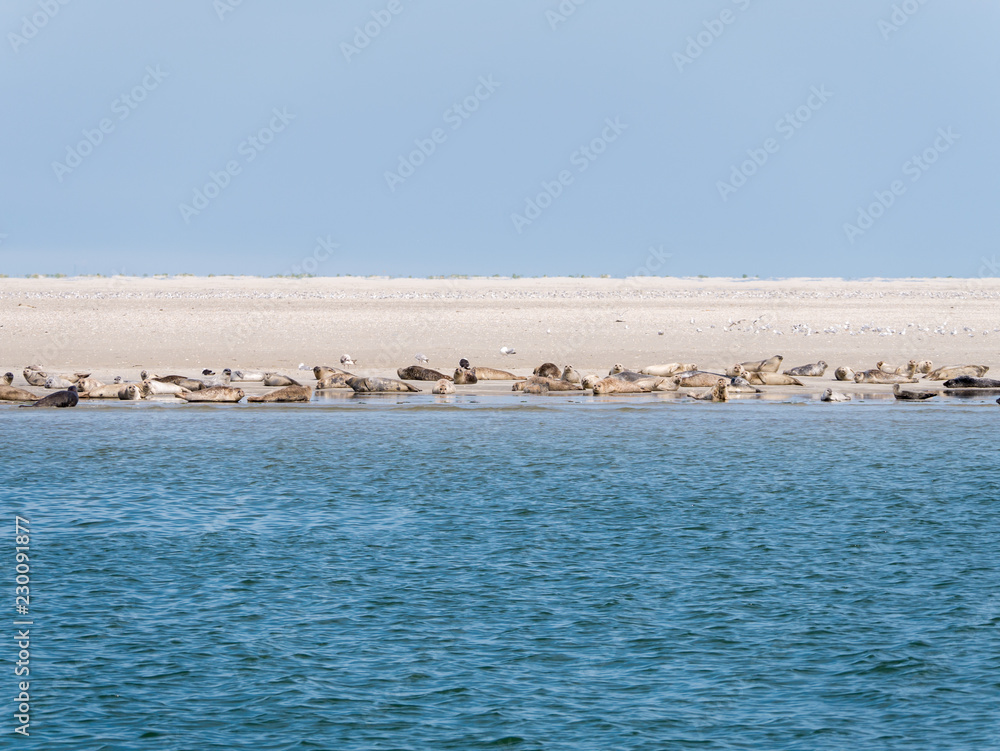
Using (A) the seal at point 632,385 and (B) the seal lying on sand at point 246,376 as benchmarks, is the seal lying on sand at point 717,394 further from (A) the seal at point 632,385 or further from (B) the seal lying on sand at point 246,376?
(B) the seal lying on sand at point 246,376

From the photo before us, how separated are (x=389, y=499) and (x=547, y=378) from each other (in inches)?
465

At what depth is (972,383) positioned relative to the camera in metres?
23.7

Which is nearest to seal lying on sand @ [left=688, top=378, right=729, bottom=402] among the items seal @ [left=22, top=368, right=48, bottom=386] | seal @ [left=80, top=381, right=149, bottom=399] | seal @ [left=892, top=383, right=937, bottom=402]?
seal @ [left=892, top=383, right=937, bottom=402]

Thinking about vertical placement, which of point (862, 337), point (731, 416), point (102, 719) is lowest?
point (102, 719)

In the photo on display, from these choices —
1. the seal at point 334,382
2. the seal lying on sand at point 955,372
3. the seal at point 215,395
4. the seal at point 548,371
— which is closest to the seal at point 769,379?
the seal lying on sand at point 955,372

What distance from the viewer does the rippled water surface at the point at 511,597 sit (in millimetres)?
6168

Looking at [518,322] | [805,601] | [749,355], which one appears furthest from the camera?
[518,322]

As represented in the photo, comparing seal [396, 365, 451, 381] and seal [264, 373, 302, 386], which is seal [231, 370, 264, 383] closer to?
seal [264, 373, 302, 386]

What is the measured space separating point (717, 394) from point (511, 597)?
49.9 feet

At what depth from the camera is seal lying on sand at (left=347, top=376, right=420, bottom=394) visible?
2353 cm

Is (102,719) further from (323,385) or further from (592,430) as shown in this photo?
(323,385)

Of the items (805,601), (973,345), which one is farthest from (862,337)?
(805,601)

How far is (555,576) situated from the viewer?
357 inches

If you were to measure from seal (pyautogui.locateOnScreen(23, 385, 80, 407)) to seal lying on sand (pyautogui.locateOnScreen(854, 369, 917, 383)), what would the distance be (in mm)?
17299
